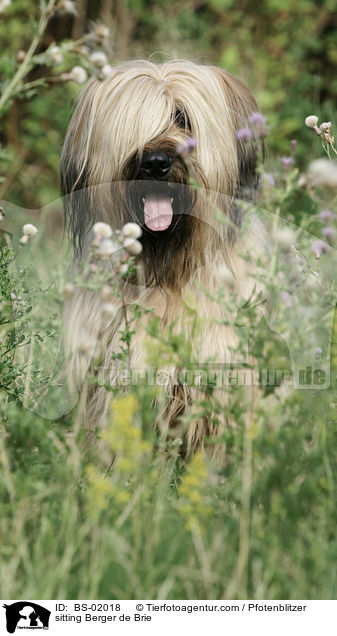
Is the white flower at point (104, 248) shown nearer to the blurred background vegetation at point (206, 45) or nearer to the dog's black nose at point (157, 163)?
the dog's black nose at point (157, 163)

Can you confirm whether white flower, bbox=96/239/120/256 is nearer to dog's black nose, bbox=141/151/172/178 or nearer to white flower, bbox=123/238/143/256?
white flower, bbox=123/238/143/256

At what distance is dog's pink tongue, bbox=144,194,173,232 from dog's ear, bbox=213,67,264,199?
25 centimetres

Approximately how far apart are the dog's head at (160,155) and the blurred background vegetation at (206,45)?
133 inches

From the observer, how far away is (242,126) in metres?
2.35

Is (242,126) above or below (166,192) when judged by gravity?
above

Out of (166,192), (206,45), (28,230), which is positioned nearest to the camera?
(28,230)

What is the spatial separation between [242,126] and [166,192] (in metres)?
0.36

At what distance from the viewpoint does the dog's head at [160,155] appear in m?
2.20

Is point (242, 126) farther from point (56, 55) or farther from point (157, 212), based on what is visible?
point (56, 55)

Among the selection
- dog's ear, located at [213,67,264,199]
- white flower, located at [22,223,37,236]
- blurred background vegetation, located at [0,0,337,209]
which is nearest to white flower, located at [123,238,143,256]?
white flower, located at [22,223,37,236]
